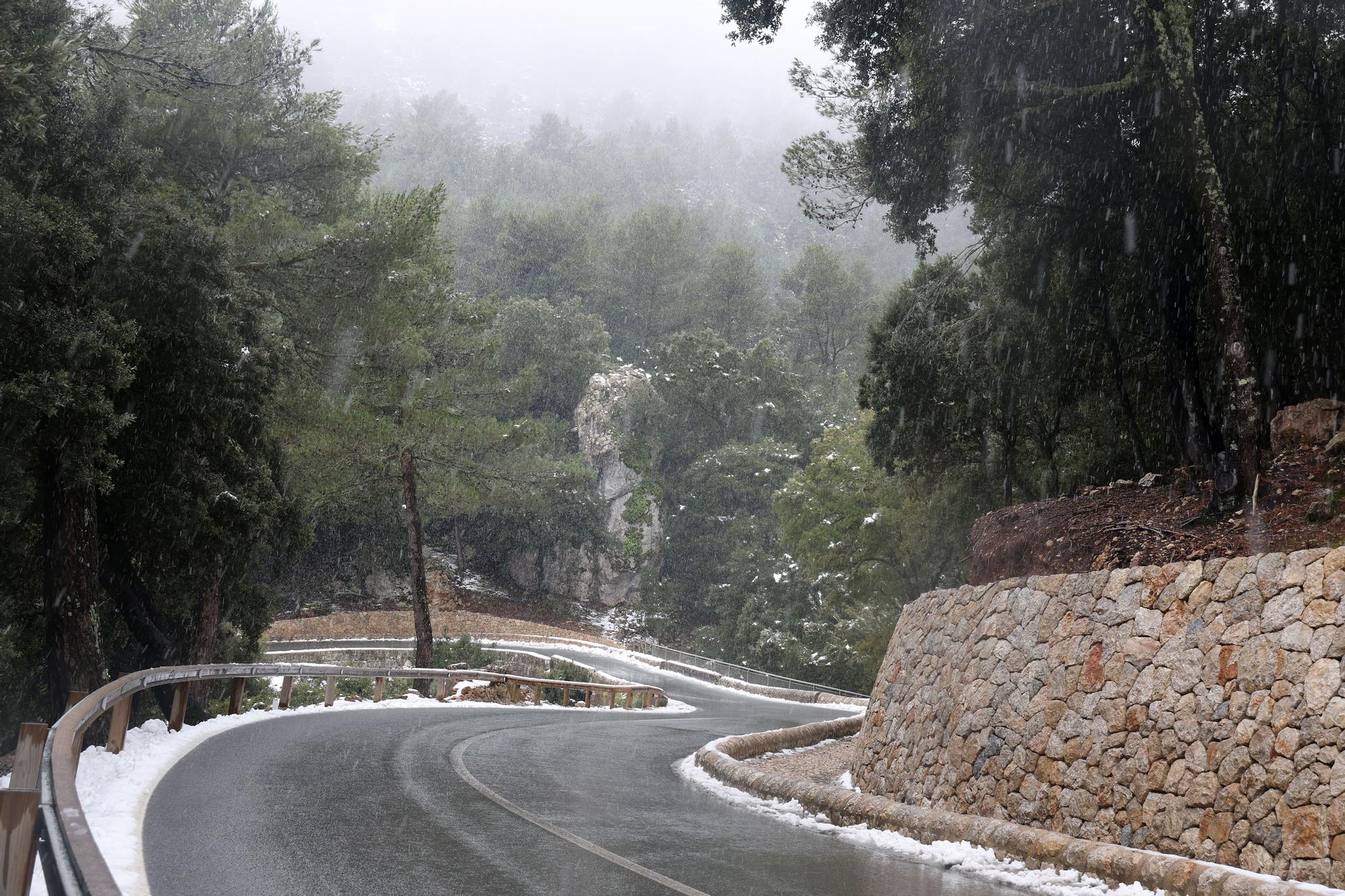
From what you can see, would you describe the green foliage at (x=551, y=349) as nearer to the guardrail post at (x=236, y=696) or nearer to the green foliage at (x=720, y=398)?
the green foliage at (x=720, y=398)

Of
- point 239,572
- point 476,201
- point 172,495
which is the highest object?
point 476,201

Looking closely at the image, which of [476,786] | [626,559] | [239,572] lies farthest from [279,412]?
[626,559]

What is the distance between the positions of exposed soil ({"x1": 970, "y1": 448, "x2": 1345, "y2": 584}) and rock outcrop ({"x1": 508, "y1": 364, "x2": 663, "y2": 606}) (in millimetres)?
49064

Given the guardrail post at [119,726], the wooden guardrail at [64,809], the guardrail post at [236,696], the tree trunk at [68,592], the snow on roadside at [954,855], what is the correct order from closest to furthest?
the wooden guardrail at [64,809], the snow on roadside at [954,855], the guardrail post at [119,726], the tree trunk at [68,592], the guardrail post at [236,696]

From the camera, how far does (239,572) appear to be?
19000mm

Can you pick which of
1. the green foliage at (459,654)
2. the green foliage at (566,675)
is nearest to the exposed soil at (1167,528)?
the green foliage at (566,675)

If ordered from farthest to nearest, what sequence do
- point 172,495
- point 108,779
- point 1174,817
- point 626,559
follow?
point 626,559
point 172,495
point 108,779
point 1174,817

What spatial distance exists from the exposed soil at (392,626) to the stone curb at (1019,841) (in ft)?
130

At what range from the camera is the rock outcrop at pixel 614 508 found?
62.8 m

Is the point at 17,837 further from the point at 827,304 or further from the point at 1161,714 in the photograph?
the point at 827,304

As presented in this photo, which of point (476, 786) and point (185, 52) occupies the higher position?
point (185, 52)

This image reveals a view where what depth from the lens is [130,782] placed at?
8.77 meters

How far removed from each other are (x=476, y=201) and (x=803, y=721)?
75392mm

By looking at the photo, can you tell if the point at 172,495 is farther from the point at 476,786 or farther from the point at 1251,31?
the point at 1251,31
